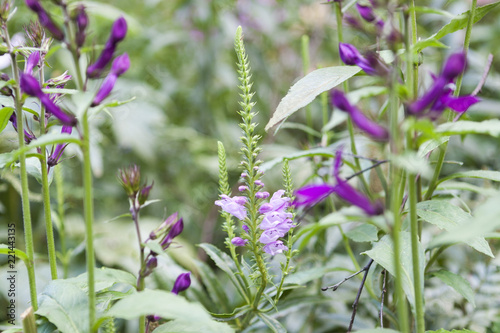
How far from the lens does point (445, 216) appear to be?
0.68 m

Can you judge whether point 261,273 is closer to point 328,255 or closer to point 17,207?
point 328,255

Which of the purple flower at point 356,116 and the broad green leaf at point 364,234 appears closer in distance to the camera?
the purple flower at point 356,116

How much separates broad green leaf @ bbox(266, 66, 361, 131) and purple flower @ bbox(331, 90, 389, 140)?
15 centimetres

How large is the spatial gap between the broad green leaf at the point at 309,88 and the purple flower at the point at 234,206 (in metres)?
0.12

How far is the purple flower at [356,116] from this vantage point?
43cm

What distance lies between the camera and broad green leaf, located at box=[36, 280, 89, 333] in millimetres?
556

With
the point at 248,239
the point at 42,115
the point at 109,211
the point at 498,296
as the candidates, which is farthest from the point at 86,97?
the point at 109,211

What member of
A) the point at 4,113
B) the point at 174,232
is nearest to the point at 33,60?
the point at 4,113

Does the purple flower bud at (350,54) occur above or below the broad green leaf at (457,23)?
below

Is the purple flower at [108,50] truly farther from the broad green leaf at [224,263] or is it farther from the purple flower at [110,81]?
the broad green leaf at [224,263]

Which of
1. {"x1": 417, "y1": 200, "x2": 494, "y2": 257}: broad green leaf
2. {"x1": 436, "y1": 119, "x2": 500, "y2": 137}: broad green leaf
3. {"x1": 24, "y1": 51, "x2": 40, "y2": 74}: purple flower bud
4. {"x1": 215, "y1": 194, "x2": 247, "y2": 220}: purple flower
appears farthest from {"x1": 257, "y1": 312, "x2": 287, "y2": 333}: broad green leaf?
{"x1": 24, "y1": 51, "x2": 40, "y2": 74}: purple flower bud

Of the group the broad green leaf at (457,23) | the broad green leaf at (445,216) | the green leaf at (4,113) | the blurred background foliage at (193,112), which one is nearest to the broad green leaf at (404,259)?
the broad green leaf at (445,216)

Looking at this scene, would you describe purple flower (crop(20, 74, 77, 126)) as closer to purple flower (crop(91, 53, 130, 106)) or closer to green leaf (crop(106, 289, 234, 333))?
purple flower (crop(91, 53, 130, 106))

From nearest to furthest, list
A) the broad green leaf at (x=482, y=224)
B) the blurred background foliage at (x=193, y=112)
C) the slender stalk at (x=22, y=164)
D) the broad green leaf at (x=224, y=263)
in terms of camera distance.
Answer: the broad green leaf at (x=482, y=224) → the slender stalk at (x=22, y=164) → the broad green leaf at (x=224, y=263) → the blurred background foliage at (x=193, y=112)
